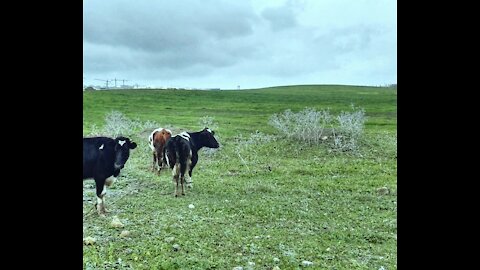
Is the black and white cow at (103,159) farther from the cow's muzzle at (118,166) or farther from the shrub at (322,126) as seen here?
the shrub at (322,126)

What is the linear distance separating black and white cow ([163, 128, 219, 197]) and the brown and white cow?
2 centimetres

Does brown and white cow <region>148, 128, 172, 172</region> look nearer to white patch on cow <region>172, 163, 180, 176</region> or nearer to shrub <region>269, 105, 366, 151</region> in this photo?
white patch on cow <region>172, 163, 180, 176</region>

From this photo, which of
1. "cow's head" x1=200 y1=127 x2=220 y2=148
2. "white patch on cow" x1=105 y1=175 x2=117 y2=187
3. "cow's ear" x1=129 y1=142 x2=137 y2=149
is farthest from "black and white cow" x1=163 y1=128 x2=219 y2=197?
"white patch on cow" x1=105 y1=175 x2=117 y2=187

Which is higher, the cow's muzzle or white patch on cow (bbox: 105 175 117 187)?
the cow's muzzle

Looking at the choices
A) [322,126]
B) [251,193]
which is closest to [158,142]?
[251,193]

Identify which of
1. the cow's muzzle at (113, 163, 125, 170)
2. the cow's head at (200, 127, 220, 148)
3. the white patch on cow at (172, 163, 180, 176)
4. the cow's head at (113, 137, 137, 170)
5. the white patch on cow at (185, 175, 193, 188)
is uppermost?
the cow's head at (200, 127, 220, 148)

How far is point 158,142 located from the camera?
84.1 inches

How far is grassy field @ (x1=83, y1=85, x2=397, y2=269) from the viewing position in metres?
1.97

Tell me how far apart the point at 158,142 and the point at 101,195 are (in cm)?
33

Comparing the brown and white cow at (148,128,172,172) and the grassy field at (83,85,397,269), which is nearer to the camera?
the grassy field at (83,85,397,269)

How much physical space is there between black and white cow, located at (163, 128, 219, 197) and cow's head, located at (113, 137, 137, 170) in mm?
155

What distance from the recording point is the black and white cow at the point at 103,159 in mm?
2045
